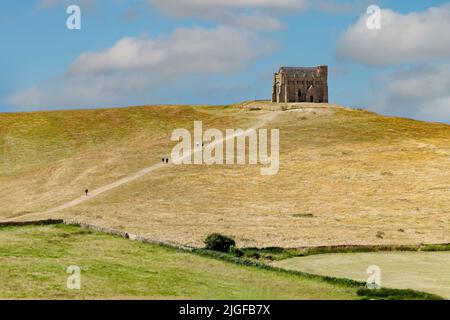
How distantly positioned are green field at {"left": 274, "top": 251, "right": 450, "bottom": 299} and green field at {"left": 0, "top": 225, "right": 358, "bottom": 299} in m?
4.11

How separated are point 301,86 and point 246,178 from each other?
71435 millimetres

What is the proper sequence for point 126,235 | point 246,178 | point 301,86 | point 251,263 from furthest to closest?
point 301,86 → point 246,178 → point 126,235 → point 251,263

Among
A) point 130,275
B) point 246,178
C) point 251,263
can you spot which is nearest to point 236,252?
point 251,263

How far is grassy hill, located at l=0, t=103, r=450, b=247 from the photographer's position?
6844cm

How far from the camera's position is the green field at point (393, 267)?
143 ft

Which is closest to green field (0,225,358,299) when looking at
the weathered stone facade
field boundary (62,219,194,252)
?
field boundary (62,219,194,252)

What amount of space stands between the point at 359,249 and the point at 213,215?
2049 centimetres

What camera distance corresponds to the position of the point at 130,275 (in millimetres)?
41438

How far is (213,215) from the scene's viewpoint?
245 feet

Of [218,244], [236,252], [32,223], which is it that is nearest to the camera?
[236,252]

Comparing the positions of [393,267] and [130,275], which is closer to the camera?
[130,275]

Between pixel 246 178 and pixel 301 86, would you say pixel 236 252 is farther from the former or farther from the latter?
pixel 301 86
